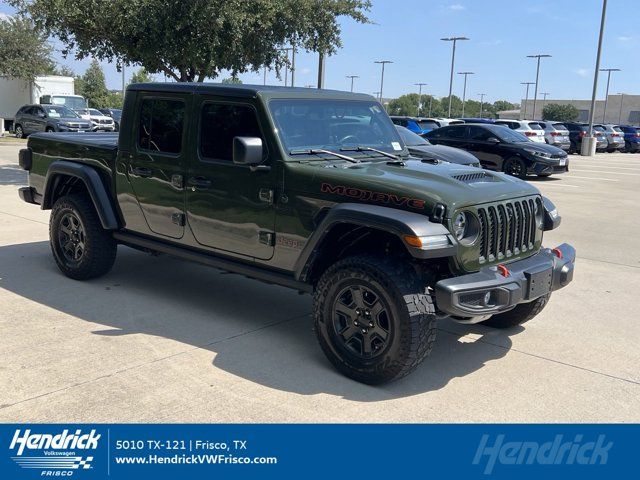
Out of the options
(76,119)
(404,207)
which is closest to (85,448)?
(404,207)

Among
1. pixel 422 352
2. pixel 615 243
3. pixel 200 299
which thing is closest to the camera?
pixel 422 352

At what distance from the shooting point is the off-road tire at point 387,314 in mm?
3914

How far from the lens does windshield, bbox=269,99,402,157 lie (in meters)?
4.79

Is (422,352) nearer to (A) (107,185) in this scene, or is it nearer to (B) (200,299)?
(B) (200,299)

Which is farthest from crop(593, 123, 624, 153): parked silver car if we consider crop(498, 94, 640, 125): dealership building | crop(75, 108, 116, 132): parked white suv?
crop(498, 94, 640, 125): dealership building

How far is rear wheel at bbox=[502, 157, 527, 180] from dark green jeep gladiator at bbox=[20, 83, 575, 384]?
12.5 m

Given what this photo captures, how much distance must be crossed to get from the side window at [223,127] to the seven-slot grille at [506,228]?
5.67 ft

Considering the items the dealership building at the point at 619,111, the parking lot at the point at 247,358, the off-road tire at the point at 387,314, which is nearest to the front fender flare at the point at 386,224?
the off-road tire at the point at 387,314

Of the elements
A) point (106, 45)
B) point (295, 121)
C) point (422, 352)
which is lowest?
point (422, 352)

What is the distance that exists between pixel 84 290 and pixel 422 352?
3.45m

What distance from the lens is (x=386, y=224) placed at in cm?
394

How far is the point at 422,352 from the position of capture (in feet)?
13.1

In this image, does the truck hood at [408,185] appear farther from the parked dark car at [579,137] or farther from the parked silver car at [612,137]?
the parked silver car at [612,137]

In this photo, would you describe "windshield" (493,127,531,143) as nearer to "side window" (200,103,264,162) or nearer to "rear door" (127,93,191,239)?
"rear door" (127,93,191,239)
